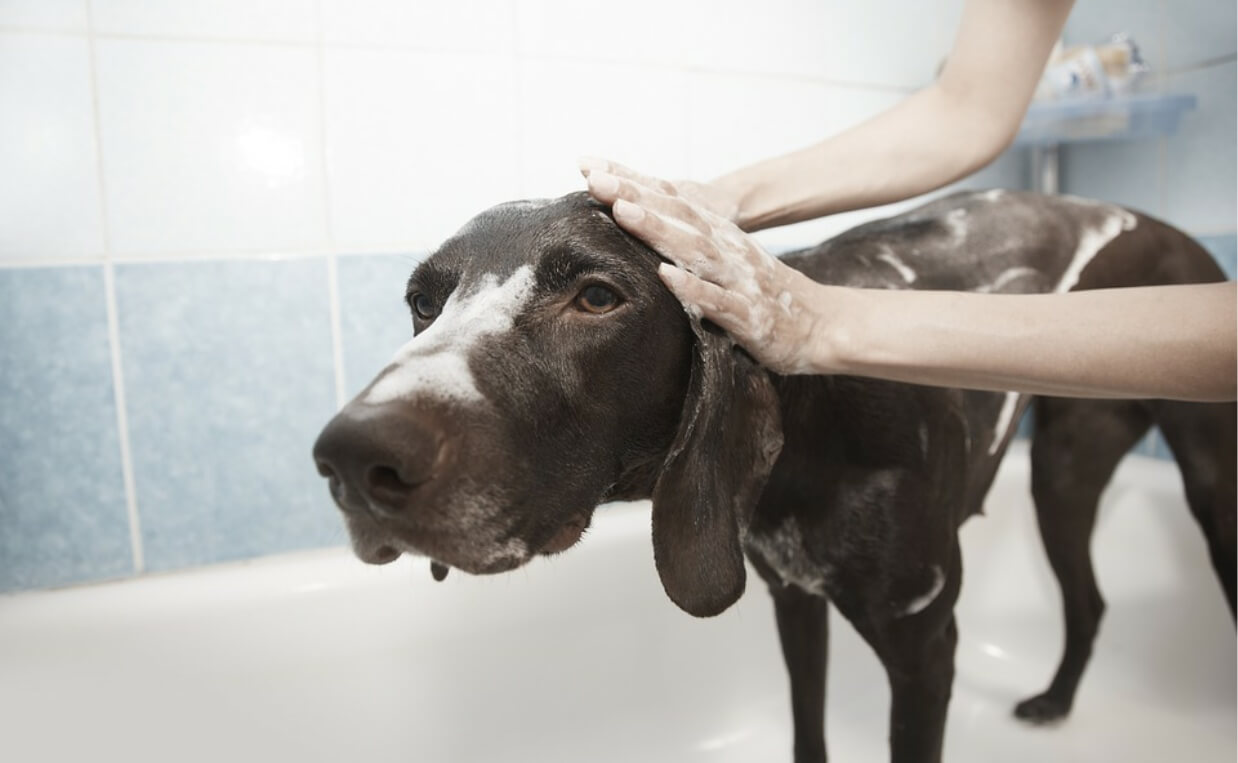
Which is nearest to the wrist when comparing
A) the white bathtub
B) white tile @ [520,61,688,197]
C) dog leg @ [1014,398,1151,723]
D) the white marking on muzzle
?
the white marking on muzzle

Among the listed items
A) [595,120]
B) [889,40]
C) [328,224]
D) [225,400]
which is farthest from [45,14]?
[889,40]

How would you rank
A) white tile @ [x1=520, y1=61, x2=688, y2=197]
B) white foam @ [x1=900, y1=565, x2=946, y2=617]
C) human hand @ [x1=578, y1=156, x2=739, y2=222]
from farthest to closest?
white tile @ [x1=520, y1=61, x2=688, y2=197], white foam @ [x1=900, y1=565, x2=946, y2=617], human hand @ [x1=578, y1=156, x2=739, y2=222]

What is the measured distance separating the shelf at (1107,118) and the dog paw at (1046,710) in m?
1.34

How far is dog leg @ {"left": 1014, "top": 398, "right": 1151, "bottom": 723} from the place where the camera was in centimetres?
154

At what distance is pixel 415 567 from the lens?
5.47 feet

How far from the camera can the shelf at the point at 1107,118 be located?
79.0 inches

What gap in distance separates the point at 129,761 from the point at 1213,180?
8.73 ft

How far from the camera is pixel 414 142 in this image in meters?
1.82

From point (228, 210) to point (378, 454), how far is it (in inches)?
49.5

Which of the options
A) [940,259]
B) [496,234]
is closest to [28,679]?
[496,234]

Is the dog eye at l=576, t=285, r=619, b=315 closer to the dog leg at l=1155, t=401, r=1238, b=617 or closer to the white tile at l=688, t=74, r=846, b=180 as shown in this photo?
the dog leg at l=1155, t=401, r=1238, b=617

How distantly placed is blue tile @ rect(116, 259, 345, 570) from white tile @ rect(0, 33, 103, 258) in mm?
128

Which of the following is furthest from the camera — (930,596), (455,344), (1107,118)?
(1107,118)

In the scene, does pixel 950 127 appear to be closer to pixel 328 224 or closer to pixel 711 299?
pixel 711 299
